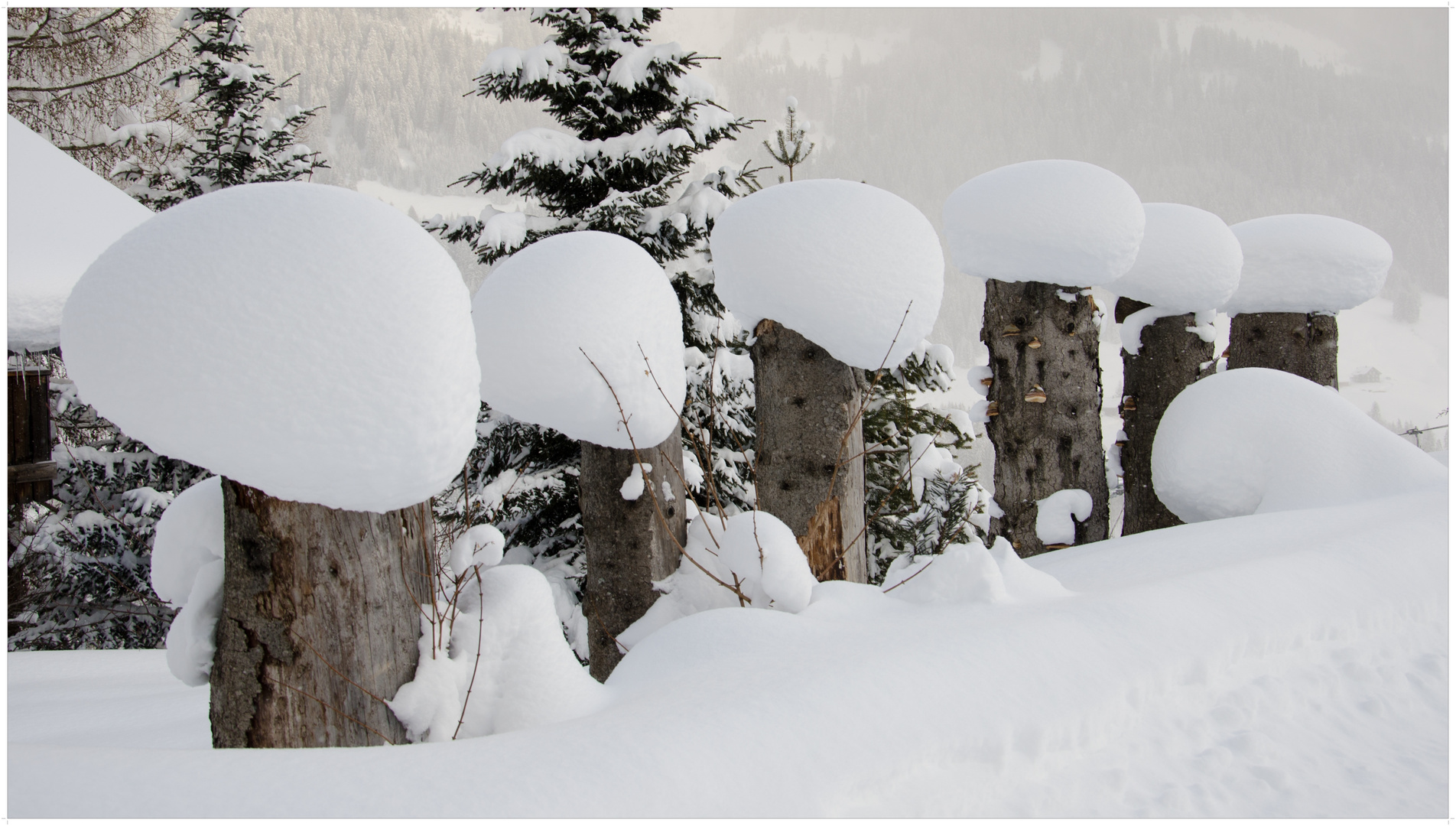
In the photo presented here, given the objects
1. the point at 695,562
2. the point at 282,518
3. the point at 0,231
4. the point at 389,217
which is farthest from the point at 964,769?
the point at 0,231

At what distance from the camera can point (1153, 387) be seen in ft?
16.4

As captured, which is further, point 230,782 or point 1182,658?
point 1182,658

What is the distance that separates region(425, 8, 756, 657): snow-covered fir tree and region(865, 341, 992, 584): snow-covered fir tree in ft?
4.29

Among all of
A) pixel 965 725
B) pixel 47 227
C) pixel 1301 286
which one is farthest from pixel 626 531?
pixel 1301 286

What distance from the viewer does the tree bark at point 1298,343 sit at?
17.9 feet

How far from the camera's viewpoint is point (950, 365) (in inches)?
285

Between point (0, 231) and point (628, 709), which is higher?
point (0, 231)

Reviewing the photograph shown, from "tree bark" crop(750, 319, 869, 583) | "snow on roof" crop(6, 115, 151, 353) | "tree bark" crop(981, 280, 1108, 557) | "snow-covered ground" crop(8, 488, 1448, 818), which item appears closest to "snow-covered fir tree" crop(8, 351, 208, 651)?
"snow on roof" crop(6, 115, 151, 353)

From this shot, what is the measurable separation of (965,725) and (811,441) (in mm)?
1488

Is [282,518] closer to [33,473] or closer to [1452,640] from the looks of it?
[1452,640]

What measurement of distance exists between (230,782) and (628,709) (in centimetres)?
87

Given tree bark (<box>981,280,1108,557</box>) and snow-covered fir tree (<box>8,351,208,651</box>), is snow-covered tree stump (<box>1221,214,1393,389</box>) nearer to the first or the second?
tree bark (<box>981,280,1108,557</box>)

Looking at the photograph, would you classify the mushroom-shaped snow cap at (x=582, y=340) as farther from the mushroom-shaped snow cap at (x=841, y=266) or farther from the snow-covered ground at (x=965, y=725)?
the snow-covered ground at (x=965, y=725)

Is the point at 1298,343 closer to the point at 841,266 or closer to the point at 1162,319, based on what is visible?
the point at 1162,319
